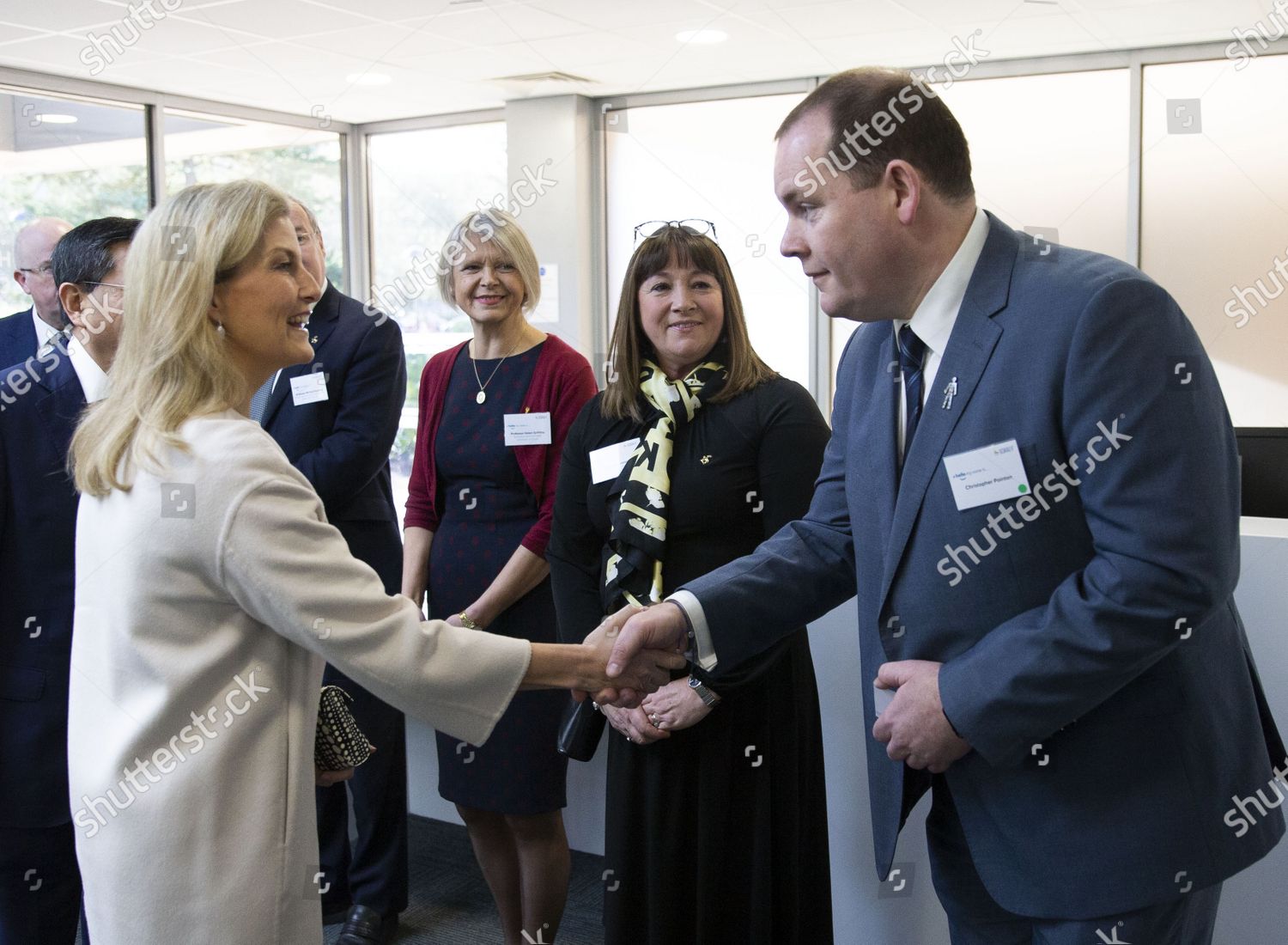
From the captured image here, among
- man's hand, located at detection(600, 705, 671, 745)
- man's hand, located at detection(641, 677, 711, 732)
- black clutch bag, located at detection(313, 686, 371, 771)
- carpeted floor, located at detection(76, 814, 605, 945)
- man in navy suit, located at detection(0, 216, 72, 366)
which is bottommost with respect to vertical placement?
carpeted floor, located at detection(76, 814, 605, 945)

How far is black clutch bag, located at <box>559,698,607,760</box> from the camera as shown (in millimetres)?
2338

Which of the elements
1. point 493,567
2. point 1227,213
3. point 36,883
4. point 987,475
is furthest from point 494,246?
point 1227,213

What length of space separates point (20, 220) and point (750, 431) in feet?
17.6

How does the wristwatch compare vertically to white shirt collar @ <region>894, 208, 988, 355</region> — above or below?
below

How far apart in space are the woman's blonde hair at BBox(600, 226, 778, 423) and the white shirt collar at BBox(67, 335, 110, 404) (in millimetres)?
975

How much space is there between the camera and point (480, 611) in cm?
273

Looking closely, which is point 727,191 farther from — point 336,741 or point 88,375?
point 336,741

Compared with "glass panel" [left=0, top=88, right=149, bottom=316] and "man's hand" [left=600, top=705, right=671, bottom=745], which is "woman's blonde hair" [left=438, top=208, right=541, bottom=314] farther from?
"glass panel" [left=0, top=88, right=149, bottom=316]

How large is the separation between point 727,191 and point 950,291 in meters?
6.21

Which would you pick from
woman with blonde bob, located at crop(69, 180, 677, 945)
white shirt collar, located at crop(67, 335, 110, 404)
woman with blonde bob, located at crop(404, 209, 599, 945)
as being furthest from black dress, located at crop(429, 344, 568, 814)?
woman with blonde bob, located at crop(69, 180, 677, 945)

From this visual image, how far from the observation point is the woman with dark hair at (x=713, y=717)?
2195mm

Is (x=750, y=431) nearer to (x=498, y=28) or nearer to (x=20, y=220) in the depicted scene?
(x=498, y=28)

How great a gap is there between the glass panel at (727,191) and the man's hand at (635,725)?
509 cm

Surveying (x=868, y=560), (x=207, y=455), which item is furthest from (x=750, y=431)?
(x=207, y=455)
